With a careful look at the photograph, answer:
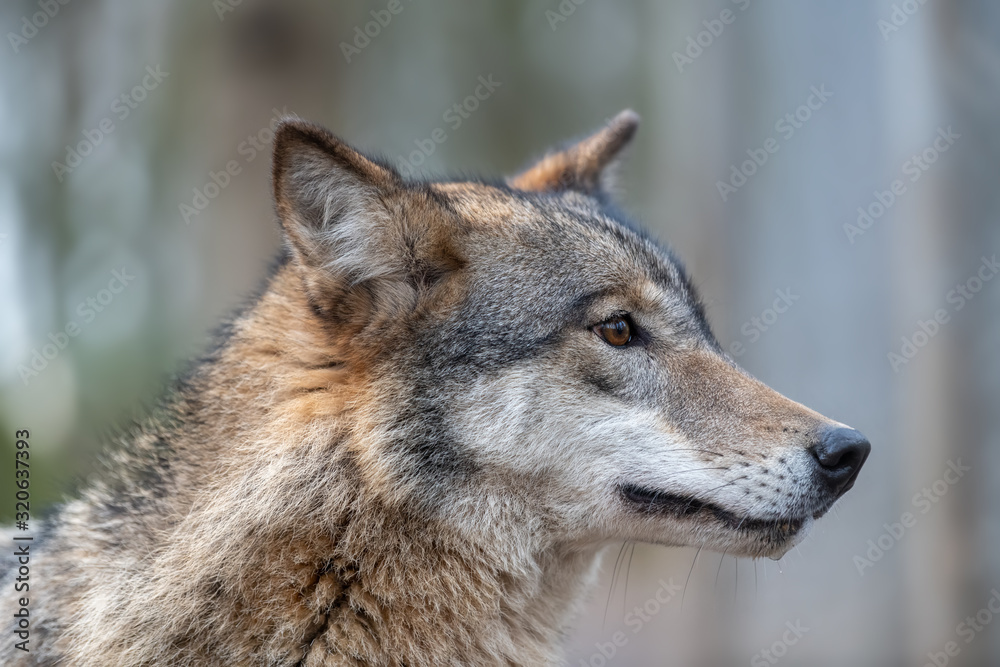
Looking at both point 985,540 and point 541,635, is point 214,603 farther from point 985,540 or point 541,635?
point 985,540

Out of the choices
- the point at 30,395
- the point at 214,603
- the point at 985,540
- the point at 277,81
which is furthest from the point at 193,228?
the point at 985,540

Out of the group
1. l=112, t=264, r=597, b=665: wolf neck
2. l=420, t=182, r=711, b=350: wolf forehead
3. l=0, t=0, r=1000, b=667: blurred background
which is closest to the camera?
l=112, t=264, r=597, b=665: wolf neck

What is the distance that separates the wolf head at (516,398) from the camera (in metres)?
3.25

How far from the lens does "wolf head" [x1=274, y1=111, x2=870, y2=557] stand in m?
3.25

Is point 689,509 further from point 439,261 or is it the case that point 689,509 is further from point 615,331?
point 439,261

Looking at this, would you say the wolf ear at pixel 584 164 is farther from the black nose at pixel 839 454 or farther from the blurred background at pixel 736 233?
the black nose at pixel 839 454

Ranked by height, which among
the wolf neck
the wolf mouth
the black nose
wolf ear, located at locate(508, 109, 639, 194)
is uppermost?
wolf ear, located at locate(508, 109, 639, 194)

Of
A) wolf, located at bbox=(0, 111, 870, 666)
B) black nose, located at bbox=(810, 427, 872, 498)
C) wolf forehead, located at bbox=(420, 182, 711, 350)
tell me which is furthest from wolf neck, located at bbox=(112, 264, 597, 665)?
black nose, located at bbox=(810, 427, 872, 498)

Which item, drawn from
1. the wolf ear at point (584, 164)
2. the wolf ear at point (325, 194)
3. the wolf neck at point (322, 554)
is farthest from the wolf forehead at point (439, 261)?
the wolf ear at point (584, 164)

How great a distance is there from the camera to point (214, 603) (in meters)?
3.17

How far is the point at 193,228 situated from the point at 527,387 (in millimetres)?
8997

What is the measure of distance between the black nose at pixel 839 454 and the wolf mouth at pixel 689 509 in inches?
7.9

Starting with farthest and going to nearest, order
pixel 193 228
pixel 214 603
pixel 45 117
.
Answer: pixel 45 117, pixel 193 228, pixel 214 603

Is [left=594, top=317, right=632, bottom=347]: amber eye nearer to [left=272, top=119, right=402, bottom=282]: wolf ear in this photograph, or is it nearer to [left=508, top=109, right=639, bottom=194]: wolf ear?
[left=272, top=119, right=402, bottom=282]: wolf ear
